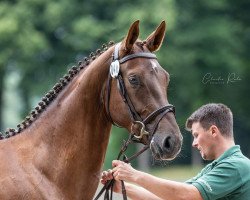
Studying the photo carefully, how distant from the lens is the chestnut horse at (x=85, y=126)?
15.6 feet

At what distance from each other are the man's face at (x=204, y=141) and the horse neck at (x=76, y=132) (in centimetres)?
61

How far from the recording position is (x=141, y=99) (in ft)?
16.1

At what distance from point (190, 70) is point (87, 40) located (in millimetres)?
4087

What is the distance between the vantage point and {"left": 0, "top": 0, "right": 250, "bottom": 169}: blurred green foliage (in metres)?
23.2

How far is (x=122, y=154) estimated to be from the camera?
5129mm

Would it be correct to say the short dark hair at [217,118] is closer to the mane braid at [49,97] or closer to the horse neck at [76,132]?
the horse neck at [76,132]

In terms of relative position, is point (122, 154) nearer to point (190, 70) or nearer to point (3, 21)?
point (3, 21)

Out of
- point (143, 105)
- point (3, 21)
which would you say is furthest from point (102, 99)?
point (3, 21)

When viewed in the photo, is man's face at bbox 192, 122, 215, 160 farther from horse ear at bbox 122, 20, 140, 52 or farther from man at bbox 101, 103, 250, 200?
horse ear at bbox 122, 20, 140, 52

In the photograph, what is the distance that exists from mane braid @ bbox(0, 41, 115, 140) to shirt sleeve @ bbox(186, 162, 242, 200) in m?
1.18

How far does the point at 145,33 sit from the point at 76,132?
16.9 meters

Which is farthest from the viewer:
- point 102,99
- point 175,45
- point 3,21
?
point 175,45

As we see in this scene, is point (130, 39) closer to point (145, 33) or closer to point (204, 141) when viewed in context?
point (204, 141)

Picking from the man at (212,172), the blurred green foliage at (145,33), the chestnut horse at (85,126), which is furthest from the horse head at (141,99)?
the blurred green foliage at (145,33)
